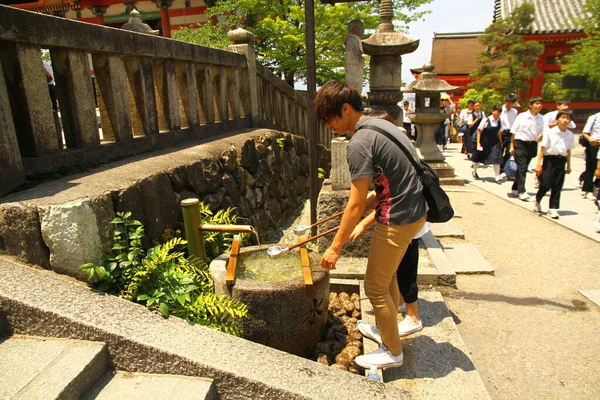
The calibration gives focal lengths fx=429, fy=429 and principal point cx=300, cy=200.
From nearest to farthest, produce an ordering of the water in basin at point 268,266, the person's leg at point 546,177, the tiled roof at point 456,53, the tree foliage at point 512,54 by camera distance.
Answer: the water in basin at point 268,266 < the person's leg at point 546,177 < the tree foliage at point 512,54 < the tiled roof at point 456,53

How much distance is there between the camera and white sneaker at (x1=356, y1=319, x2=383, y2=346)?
311cm

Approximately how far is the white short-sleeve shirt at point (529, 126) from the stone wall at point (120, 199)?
518cm

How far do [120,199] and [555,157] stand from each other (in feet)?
21.3

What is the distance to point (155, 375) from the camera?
7.16 ft

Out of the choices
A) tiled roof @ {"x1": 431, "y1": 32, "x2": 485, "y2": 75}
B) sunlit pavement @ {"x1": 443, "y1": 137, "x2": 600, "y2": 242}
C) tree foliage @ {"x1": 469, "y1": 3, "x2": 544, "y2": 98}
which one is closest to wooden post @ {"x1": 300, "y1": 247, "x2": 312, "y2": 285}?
sunlit pavement @ {"x1": 443, "y1": 137, "x2": 600, "y2": 242}

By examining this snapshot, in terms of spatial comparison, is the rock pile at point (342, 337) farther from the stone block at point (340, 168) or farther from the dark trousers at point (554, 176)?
the dark trousers at point (554, 176)

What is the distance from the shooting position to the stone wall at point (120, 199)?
2.37 meters

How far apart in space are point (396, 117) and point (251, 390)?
4.55 m


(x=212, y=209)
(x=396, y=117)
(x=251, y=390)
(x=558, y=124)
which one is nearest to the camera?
(x=251, y=390)

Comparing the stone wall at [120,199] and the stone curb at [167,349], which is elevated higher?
the stone wall at [120,199]

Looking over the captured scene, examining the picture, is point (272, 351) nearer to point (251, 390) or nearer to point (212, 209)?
point (251, 390)

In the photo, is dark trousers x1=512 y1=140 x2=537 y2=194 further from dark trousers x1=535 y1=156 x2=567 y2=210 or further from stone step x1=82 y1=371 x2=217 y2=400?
stone step x1=82 y1=371 x2=217 y2=400

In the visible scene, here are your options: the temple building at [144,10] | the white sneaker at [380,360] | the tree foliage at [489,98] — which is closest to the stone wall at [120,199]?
the white sneaker at [380,360]

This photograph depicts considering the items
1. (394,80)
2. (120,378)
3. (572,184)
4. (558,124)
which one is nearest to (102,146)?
(120,378)
